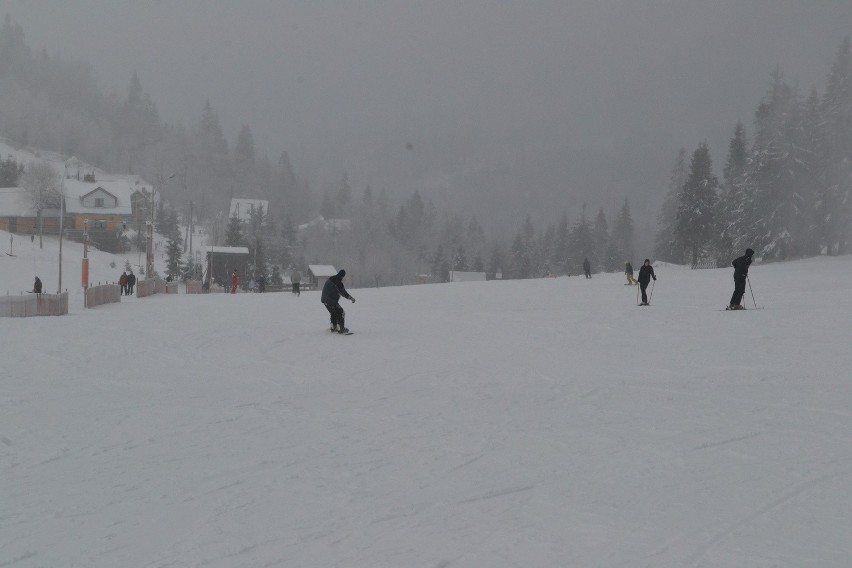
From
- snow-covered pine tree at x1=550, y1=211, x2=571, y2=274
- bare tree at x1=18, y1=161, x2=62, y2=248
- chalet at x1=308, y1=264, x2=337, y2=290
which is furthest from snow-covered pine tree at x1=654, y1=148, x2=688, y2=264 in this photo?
bare tree at x1=18, y1=161, x2=62, y2=248

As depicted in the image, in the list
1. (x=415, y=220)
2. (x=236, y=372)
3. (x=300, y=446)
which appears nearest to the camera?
(x=300, y=446)

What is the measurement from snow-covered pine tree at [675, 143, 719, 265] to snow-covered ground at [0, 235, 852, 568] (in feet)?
152

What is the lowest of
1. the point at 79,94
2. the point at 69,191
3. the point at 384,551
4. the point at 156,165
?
the point at 384,551

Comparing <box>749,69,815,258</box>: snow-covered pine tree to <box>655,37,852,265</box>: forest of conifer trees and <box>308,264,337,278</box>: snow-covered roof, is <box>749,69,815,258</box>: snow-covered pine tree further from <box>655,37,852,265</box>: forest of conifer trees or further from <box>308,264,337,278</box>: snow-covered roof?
<box>308,264,337,278</box>: snow-covered roof

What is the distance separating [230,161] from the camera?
166250mm

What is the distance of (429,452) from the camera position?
258 inches

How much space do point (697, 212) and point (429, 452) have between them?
58.1m

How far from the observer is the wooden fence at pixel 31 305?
68.1ft

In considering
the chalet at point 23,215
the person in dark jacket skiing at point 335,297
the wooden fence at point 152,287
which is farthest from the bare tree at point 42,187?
the person in dark jacket skiing at point 335,297

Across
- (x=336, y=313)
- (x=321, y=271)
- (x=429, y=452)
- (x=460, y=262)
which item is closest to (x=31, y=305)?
(x=336, y=313)

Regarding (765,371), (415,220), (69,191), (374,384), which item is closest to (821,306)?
(765,371)

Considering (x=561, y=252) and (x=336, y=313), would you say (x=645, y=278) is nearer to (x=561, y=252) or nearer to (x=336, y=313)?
(x=336, y=313)

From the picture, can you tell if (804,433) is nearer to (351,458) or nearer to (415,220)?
(351,458)

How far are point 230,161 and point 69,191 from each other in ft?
261
